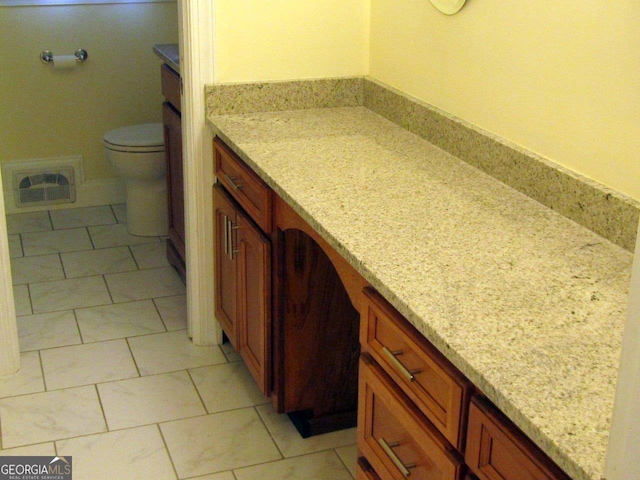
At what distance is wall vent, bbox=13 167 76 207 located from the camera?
13.5 feet

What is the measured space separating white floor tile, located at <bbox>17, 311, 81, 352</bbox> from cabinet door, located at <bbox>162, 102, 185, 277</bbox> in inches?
20.1

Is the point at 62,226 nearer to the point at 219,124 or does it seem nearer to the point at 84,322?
the point at 84,322

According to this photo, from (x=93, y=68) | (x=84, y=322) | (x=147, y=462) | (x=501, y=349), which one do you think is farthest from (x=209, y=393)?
(x=93, y=68)

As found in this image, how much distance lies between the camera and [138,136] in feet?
12.1

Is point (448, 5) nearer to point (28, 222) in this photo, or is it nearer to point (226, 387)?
point (226, 387)

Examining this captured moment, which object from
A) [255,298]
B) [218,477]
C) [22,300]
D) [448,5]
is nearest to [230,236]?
[255,298]

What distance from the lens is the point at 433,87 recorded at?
7.80 feet

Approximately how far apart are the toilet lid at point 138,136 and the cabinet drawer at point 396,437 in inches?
84.4

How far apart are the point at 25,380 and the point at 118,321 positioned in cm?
46

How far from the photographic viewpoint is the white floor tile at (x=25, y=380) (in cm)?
263

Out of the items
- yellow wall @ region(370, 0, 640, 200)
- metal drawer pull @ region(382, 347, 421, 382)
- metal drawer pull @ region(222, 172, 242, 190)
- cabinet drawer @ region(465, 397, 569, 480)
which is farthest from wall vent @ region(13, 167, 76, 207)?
cabinet drawer @ region(465, 397, 569, 480)

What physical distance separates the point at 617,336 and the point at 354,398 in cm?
126

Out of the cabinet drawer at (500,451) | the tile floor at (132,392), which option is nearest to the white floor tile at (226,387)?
the tile floor at (132,392)

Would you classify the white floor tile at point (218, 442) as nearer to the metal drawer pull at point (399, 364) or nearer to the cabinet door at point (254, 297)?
the cabinet door at point (254, 297)
